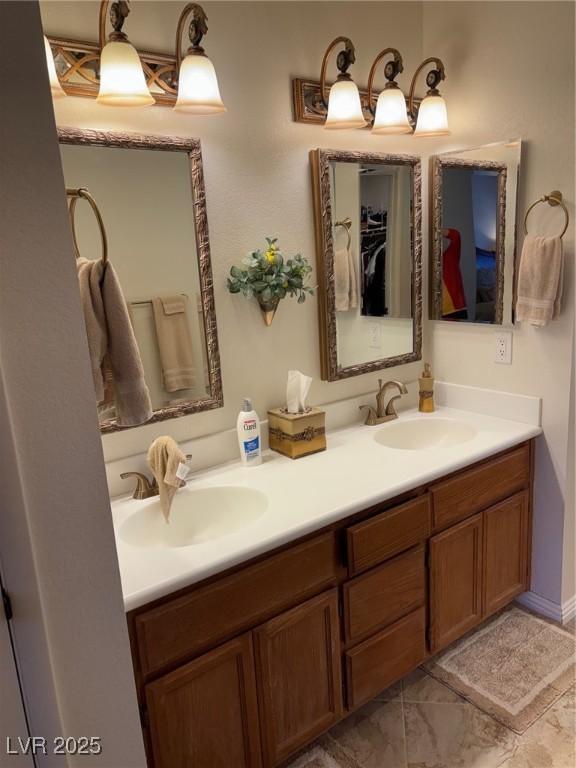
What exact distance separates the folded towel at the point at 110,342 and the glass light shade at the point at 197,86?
583 mm

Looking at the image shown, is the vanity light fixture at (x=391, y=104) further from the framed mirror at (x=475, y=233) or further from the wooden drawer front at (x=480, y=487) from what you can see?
the wooden drawer front at (x=480, y=487)

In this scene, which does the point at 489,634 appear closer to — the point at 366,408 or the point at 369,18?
the point at 366,408

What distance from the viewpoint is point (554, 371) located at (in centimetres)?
211

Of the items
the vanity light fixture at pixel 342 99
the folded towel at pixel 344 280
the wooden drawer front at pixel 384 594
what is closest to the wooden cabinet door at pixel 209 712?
the wooden drawer front at pixel 384 594

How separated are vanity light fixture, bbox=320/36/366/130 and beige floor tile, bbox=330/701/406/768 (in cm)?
201

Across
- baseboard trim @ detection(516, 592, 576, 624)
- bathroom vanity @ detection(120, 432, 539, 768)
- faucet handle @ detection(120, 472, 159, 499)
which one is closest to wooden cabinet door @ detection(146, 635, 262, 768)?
→ bathroom vanity @ detection(120, 432, 539, 768)

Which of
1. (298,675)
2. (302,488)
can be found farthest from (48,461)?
(298,675)

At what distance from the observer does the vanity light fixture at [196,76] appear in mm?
1589

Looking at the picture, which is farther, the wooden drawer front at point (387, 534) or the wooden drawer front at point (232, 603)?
the wooden drawer front at point (387, 534)

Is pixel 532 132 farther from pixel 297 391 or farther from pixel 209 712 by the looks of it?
pixel 209 712

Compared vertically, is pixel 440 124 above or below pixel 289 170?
above

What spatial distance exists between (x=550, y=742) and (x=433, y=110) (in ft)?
7.22

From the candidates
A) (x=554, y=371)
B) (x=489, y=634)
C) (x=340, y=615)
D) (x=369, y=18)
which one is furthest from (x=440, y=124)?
(x=489, y=634)

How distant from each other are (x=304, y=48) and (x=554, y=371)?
1.46 m
